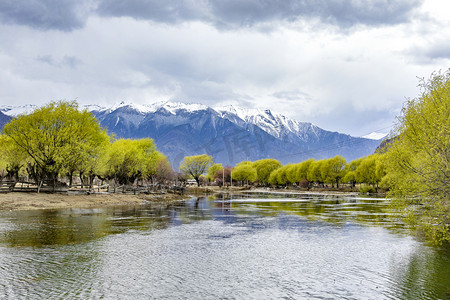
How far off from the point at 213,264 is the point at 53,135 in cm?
4948

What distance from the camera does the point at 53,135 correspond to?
6106 cm

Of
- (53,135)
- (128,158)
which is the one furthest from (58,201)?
(128,158)

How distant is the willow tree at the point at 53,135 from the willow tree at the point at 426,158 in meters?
51.9

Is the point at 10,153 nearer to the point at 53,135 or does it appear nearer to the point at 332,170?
the point at 53,135

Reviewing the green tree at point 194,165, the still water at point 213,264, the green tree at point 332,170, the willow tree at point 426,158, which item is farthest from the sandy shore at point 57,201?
the green tree at point 194,165

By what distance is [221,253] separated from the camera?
2508cm

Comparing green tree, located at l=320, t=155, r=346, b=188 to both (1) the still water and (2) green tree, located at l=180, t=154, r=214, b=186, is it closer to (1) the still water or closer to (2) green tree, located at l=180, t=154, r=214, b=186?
(2) green tree, located at l=180, t=154, r=214, b=186

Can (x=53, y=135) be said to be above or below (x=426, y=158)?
above

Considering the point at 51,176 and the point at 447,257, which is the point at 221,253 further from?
the point at 51,176

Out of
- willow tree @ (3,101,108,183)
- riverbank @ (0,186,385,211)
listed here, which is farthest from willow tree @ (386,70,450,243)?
willow tree @ (3,101,108,183)

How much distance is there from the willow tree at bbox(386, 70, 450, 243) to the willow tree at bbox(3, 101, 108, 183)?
51.9 meters

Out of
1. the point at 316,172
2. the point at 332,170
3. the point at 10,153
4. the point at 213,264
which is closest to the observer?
the point at 213,264

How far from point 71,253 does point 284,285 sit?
14255 millimetres

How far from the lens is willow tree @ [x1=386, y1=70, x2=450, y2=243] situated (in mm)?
22297
